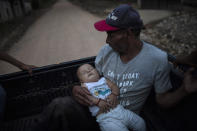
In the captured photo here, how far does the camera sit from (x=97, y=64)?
2332 mm

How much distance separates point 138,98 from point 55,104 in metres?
0.83

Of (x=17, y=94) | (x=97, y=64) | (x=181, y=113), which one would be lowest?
(x=17, y=94)

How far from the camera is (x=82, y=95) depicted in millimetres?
2102

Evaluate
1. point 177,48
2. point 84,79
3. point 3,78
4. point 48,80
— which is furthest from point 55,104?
point 177,48

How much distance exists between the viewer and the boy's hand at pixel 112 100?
205cm

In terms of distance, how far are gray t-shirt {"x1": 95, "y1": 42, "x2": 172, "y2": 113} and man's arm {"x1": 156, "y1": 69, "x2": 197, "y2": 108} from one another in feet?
0.26

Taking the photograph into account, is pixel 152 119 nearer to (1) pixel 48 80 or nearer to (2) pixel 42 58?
(1) pixel 48 80

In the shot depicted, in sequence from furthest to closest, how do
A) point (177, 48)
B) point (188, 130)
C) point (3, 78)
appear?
point (177, 48) < point (3, 78) < point (188, 130)

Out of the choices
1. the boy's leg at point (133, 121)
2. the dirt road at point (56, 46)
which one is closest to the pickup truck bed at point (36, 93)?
the boy's leg at point (133, 121)

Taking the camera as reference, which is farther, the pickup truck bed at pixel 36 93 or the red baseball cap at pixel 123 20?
the pickup truck bed at pixel 36 93

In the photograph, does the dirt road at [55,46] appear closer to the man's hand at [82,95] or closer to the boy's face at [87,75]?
the boy's face at [87,75]

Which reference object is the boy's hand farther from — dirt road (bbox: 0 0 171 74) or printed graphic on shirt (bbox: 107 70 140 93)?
dirt road (bbox: 0 0 171 74)

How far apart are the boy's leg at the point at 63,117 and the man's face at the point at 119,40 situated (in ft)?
2.25

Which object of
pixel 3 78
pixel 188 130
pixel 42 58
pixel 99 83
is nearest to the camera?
Result: pixel 188 130
